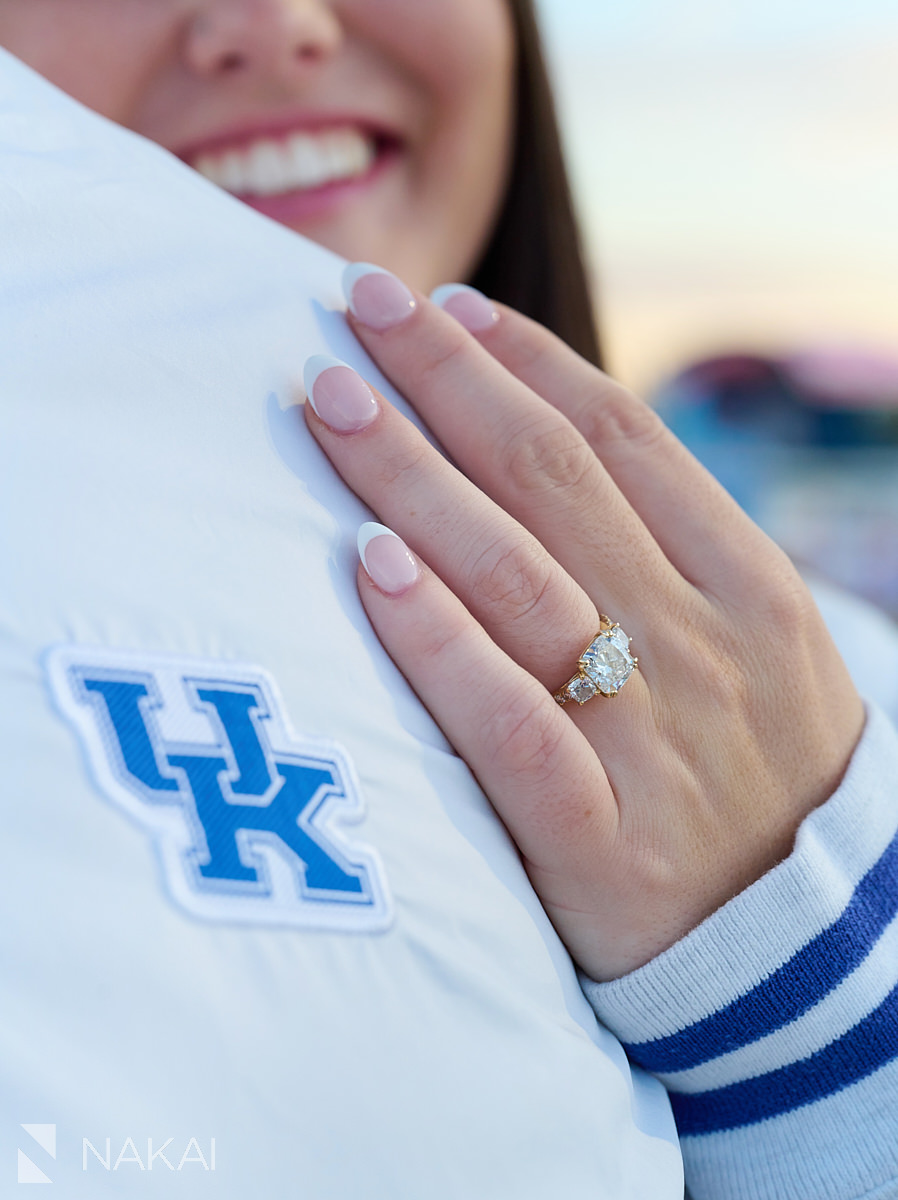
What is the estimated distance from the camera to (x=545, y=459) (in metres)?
0.64

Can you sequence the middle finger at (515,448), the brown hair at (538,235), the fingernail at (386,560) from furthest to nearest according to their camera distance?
1. the brown hair at (538,235)
2. the middle finger at (515,448)
3. the fingernail at (386,560)

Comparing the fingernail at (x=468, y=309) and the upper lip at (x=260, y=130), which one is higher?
the upper lip at (x=260, y=130)

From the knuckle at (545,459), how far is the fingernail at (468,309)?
122 millimetres

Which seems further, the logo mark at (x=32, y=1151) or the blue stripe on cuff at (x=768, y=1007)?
the blue stripe on cuff at (x=768, y=1007)

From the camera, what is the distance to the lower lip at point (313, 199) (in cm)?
106

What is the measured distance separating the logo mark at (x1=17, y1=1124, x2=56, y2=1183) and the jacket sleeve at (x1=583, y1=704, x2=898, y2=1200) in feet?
0.97

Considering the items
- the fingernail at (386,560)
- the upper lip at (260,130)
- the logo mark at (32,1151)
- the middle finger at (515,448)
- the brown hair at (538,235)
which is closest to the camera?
the logo mark at (32,1151)

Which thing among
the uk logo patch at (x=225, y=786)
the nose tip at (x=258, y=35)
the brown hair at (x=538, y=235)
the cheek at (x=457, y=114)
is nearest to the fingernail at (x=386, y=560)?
the uk logo patch at (x=225, y=786)

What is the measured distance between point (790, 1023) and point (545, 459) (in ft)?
1.20

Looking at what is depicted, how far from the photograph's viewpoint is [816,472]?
7.52m

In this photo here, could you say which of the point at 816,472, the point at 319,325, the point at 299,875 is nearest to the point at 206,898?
the point at 299,875

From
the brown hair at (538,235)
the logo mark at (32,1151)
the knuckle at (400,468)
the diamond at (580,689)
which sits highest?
the brown hair at (538,235)

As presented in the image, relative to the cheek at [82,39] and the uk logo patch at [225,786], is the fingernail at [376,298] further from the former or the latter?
the cheek at [82,39]

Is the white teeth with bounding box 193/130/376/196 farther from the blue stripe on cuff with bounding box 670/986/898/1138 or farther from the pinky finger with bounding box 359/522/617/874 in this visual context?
the blue stripe on cuff with bounding box 670/986/898/1138
